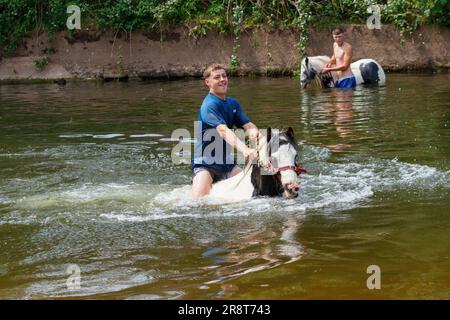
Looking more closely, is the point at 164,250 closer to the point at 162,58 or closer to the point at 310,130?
the point at 310,130

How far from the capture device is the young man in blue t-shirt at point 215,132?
25.5 ft

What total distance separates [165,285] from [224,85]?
9.85ft

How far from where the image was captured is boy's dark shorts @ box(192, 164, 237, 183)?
317 inches

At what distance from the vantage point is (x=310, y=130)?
12.1 meters

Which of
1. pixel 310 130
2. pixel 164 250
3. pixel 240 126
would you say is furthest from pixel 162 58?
pixel 164 250

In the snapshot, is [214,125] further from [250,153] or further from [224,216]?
[224,216]

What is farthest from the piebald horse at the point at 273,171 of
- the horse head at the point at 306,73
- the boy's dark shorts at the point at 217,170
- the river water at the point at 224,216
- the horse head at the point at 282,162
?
the horse head at the point at 306,73

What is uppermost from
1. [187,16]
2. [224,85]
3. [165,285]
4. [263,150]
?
[187,16]

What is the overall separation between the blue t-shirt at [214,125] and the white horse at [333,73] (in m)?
9.71

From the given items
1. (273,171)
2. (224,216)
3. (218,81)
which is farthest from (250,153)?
(218,81)

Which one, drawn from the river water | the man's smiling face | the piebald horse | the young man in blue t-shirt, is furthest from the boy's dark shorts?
the man's smiling face

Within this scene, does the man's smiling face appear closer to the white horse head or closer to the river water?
the river water

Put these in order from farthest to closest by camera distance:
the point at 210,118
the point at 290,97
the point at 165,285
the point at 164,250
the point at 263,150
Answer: the point at 290,97
the point at 210,118
the point at 263,150
the point at 164,250
the point at 165,285

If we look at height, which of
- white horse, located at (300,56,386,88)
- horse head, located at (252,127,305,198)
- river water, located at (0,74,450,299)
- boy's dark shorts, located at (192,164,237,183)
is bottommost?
river water, located at (0,74,450,299)
